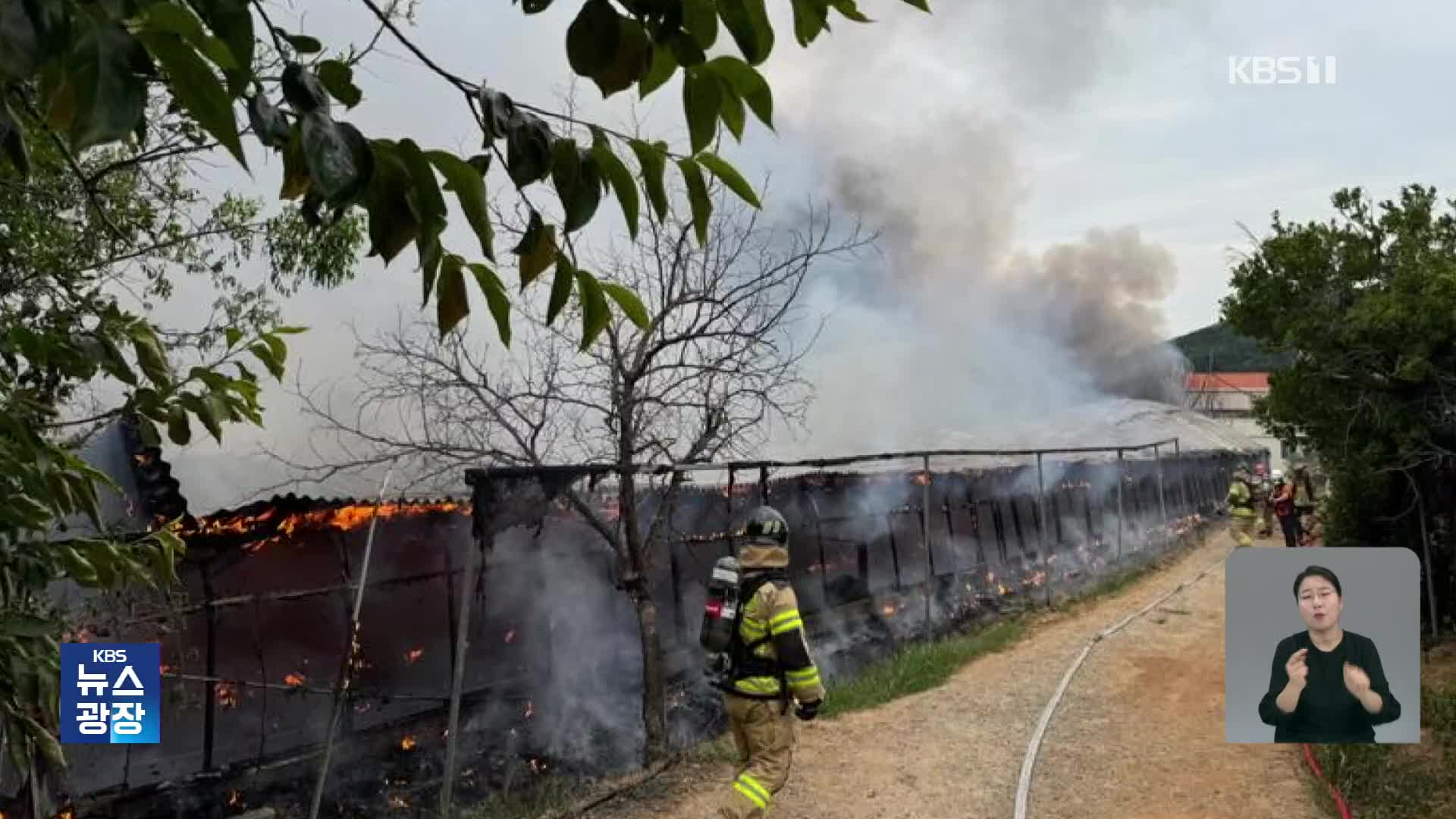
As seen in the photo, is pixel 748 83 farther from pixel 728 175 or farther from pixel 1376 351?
pixel 1376 351

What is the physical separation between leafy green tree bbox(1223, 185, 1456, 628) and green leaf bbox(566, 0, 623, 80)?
34.1 feet

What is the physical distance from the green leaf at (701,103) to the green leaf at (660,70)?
3 centimetres

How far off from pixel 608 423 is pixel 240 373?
5386 mm

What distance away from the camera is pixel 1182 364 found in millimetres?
56188

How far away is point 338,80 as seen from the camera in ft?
3.82

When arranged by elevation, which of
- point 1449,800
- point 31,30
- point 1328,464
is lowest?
point 1449,800

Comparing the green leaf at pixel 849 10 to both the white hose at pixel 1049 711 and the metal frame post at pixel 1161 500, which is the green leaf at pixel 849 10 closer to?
the white hose at pixel 1049 711

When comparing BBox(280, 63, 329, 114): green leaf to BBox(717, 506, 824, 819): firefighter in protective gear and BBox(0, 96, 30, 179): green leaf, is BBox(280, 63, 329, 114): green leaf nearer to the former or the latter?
BBox(0, 96, 30, 179): green leaf

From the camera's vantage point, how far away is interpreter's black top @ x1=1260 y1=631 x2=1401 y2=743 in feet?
10.8

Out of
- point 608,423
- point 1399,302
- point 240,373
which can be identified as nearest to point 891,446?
point 1399,302

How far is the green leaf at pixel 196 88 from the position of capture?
82cm

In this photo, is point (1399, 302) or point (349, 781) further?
point (1399, 302)

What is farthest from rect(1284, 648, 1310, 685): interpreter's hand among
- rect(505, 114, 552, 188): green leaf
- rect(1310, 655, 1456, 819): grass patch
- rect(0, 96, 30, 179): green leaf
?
rect(1310, 655, 1456, 819): grass patch

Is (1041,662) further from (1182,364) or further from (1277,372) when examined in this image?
(1182,364)
